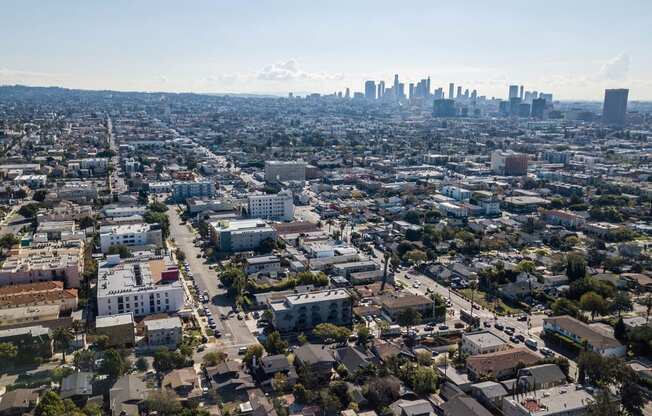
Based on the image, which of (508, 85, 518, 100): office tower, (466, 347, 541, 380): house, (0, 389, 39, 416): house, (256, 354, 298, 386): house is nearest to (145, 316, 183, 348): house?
(256, 354, 298, 386): house

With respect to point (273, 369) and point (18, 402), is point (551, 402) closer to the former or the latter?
point (273, 369)

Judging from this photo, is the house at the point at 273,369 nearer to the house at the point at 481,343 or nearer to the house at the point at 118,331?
the house at the point at 118,331

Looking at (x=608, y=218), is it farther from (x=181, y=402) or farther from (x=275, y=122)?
(x=275, y=122)

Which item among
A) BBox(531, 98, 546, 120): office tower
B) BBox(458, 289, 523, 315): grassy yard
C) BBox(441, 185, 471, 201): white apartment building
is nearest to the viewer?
BBox(458, 289, 523, 315): grassy yard

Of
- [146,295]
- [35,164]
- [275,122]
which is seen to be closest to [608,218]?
[146,295]

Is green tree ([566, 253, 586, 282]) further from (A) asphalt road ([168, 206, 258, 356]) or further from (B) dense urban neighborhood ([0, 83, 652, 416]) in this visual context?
(A) asphalt road ([168, 206, 258, 356])

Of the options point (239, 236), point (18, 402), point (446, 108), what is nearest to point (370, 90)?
point (446, 108)
